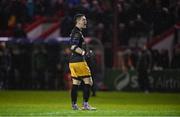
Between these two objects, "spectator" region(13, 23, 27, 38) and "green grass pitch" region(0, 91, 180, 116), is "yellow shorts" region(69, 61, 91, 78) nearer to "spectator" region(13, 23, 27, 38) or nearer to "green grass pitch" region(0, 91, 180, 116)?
"green grass pitch" region(0, 91, 180, 116)

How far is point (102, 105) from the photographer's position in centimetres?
2109

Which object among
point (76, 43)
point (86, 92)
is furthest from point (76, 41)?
point (86, 92)

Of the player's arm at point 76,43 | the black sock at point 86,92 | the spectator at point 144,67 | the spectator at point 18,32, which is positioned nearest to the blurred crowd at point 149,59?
the spectator at point 144,67

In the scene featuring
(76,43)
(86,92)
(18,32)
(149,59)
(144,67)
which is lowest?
(86,92)

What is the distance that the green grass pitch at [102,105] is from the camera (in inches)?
668

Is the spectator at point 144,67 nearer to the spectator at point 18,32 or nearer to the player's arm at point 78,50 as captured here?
the spectator at point 18,32

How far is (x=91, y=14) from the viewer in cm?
3172

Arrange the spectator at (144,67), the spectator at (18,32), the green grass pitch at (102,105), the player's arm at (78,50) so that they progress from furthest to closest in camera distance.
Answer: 1. the spectator at (18,32)
2. the spectator at (144,67)
3. the player's arm at (78,50)
4. the green grass pitch at (102,105)

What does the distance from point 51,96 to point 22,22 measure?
7.81m

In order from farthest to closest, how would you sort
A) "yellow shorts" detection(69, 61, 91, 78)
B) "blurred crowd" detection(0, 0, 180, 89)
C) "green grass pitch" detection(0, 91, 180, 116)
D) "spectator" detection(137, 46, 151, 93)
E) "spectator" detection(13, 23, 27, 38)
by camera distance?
"spectator" detection(13, 23, 27, 38), "blurred crowd" detection(0, 0, 180, 89), "spectator" detection(137, 46, 151, 93), "yellow shorts" detection(69, 61, 91, 78), "green grass pitch" detection(0, 91, 180, 116)

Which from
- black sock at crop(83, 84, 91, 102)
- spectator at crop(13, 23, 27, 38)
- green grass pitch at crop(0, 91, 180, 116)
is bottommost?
green grass pitch at crop(0, 91, 180, 116)

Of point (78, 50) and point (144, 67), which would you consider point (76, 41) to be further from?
point (144, 67)

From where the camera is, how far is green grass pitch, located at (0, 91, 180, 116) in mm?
16969

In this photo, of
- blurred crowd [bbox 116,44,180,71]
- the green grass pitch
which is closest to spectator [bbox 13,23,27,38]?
the green grass pitch
